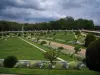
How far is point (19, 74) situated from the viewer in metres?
16.2

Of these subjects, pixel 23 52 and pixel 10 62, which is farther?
pixel 23 52

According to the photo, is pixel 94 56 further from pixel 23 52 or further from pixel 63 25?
pixel 63 25

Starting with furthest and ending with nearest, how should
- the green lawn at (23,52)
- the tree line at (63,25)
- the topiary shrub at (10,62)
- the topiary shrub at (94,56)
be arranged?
the tree line at (63,25)
the green lawn at (23,52)
the topiary shrub at (10,62)
the topiary shrub at (94,56)

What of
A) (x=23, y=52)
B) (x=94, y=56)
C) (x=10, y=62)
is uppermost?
(x=94, y=56)

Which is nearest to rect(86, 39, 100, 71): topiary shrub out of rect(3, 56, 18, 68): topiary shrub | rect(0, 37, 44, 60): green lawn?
rect(3, 56, 18, 68): topiary shrub

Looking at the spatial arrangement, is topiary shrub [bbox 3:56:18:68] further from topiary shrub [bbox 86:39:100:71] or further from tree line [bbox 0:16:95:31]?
tree line [bbox 0:16:95:31]

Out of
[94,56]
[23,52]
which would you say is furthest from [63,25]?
[94,56]

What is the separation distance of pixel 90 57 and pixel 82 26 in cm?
10714

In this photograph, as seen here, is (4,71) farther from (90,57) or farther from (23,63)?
(90,57)

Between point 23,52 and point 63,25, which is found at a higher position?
point 63,25

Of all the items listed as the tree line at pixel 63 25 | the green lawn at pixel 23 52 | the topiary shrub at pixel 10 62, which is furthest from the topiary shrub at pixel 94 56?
the tree line at pixel 63 25

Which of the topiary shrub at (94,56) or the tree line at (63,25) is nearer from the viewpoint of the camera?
the topiary shrub at (94,56)

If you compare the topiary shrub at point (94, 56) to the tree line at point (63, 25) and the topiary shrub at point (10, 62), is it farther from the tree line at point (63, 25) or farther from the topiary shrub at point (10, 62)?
the tree line at point (63, 25)

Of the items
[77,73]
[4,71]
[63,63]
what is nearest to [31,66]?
[63,63]
